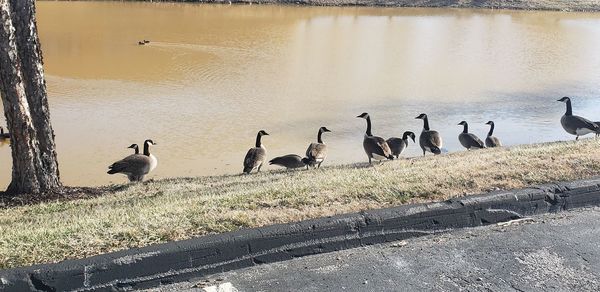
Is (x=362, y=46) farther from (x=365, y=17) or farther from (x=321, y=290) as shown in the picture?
(x=321, y=290)

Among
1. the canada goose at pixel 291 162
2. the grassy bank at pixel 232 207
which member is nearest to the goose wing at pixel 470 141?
the canada goose at pixel 291 162

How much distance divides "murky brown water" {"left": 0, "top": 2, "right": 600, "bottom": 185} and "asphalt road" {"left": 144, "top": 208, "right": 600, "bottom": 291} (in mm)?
7597

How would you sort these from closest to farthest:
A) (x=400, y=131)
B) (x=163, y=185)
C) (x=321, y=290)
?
(x=321, y=290), (x=163, y=185), (x=400, y=131)

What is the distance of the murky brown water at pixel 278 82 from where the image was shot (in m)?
14.4

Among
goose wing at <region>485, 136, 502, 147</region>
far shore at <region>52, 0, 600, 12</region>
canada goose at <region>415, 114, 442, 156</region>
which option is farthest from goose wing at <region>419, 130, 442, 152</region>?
far shore at <region>52, 0, 600, 12</region>

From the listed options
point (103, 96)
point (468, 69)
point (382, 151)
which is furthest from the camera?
point (468, 69)

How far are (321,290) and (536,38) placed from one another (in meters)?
33.6

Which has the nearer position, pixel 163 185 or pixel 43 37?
pixel 163 185

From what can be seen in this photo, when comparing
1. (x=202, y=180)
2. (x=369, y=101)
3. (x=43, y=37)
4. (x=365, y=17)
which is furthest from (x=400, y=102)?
(x=365, y=17)

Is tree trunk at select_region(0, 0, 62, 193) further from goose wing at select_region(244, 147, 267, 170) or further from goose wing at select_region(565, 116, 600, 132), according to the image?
goose wing at select_region(565, 116, 600, 132)

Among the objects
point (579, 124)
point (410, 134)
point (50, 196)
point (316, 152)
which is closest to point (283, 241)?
point (50, 196)

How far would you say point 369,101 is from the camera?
18.7 meters

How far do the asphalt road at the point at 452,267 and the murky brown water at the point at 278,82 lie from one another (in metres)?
7.60

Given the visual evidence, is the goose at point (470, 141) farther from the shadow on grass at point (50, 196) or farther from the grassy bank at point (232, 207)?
the shadow on grass at point (50, 196)
